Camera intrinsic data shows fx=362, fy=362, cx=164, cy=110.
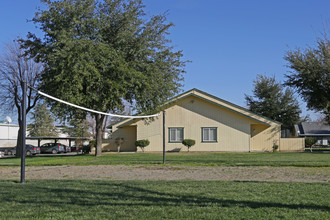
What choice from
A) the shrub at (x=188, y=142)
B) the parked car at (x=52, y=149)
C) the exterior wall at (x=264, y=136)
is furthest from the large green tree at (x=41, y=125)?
the exterior wall at (x=264, y=136)

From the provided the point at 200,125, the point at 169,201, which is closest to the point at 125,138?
the point at 200,125

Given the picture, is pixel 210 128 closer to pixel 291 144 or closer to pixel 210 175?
pixel 291 144

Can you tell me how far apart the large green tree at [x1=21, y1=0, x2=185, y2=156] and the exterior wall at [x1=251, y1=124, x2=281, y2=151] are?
1123cm

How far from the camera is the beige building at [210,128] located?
33.6 meters

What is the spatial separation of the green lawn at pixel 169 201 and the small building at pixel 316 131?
203 feet

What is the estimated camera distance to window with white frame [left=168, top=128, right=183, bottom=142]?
34531 millimetres

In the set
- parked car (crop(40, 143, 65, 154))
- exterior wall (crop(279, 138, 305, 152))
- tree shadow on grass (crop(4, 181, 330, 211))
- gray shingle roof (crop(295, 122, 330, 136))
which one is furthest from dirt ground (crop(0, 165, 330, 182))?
gray shingle roof (crop(295, 122, 330, 136))

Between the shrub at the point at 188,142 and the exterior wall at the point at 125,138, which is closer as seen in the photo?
the shrub at the point at 188,142

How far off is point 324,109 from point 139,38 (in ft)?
61.3

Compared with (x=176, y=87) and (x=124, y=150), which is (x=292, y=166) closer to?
(x=176, y=87)

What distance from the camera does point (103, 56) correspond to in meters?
24.5

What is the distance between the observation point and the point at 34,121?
73.4 metres

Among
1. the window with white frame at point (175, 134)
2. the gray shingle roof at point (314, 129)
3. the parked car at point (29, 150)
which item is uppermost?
the gray shingle roof at point (314, 129)

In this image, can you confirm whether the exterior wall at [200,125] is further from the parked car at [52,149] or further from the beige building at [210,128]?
the parked car at [52,149]
